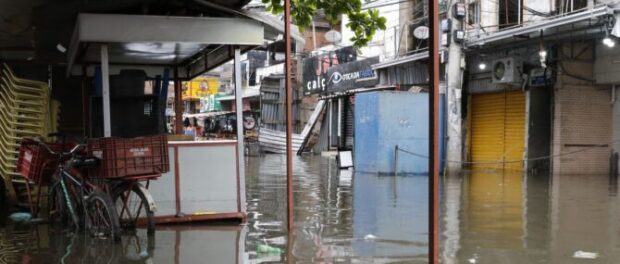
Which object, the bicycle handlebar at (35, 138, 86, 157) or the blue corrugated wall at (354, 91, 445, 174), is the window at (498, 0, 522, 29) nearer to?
the blue corrugated wall at (354, 91, 445, 174)

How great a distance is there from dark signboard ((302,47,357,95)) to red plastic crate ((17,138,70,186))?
19748mm

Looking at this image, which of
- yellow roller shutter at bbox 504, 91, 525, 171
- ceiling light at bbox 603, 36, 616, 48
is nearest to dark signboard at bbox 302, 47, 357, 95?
yellow roller shutter at bbox 504, 91, 525, 171

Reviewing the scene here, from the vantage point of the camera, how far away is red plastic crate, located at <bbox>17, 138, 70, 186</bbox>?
8.19 meters

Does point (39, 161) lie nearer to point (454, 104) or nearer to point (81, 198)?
point (81, 198)

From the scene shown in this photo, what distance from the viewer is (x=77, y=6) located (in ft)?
28.7

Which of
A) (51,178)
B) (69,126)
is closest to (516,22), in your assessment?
(69,126)

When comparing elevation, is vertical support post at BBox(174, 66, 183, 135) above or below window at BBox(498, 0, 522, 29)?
below

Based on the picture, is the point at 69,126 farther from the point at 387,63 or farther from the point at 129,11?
the point at 387,63

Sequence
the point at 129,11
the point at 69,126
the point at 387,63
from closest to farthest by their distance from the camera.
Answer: the point at 129,11
the point at 69,126
the point at 387,63

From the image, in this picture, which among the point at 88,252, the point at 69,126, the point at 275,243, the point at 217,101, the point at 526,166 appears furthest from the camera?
the point at 217,101

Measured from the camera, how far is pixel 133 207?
8117mm

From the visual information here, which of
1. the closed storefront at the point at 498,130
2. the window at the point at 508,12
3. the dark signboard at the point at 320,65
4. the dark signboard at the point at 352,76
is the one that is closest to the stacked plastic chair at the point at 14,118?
the closed storefront at the point at 498,130

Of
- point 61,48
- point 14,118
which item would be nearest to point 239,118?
point 14,118

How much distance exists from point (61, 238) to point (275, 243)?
2572 mm
